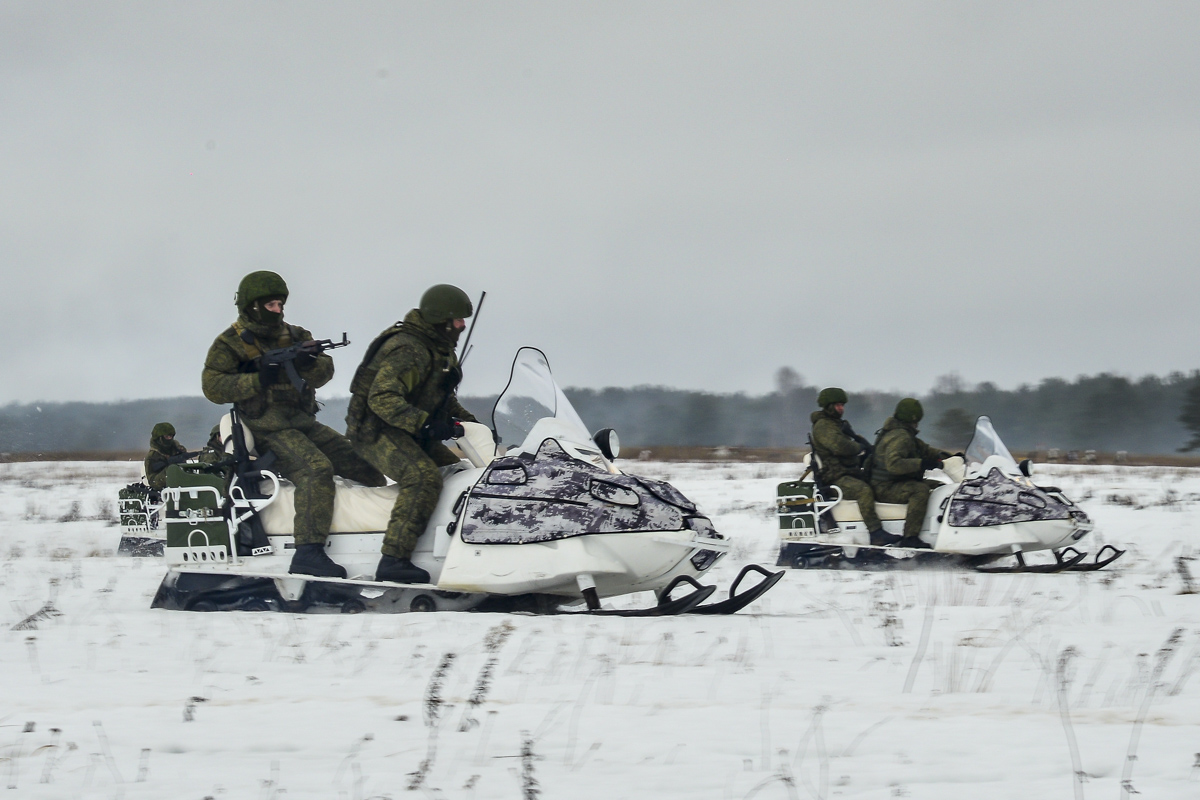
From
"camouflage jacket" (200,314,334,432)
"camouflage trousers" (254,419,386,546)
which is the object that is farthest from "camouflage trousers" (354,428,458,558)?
"camouflage jacket" (200,314,334,432)

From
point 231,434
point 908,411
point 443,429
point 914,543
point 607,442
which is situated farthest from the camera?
point 908,411

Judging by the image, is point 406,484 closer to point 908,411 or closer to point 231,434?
point 231,434

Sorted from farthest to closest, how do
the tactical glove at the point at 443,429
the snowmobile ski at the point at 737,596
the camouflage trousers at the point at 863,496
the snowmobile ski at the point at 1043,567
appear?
the camouflage trousers at the point at 863,496
the snowmobile ski at the point at 1043,567
the tactical glove at the point at 443,429
the snowmobile ski at the point at 737,596

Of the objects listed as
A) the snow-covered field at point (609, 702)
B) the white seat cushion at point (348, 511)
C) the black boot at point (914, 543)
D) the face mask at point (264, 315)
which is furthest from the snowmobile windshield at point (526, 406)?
the black boot at point (914, 543)

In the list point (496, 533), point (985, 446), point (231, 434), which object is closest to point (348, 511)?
point (231, 434)

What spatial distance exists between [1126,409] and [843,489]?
4880 centimetres

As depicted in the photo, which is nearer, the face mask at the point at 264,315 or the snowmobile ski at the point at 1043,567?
the face mask at the point at 264,315

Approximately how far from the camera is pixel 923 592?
27.3 feet

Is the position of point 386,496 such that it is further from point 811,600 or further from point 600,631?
point 811,600

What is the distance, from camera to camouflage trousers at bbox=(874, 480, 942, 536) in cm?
1121

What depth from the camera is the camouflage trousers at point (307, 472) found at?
22.7 ft

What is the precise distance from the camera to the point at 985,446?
37.5 feet

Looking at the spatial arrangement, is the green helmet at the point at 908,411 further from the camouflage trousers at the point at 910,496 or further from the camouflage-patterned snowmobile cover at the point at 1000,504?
the camouflage-patterned snowmobile cover at the point at 1000,504

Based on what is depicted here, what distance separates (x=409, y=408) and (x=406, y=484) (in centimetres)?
49
